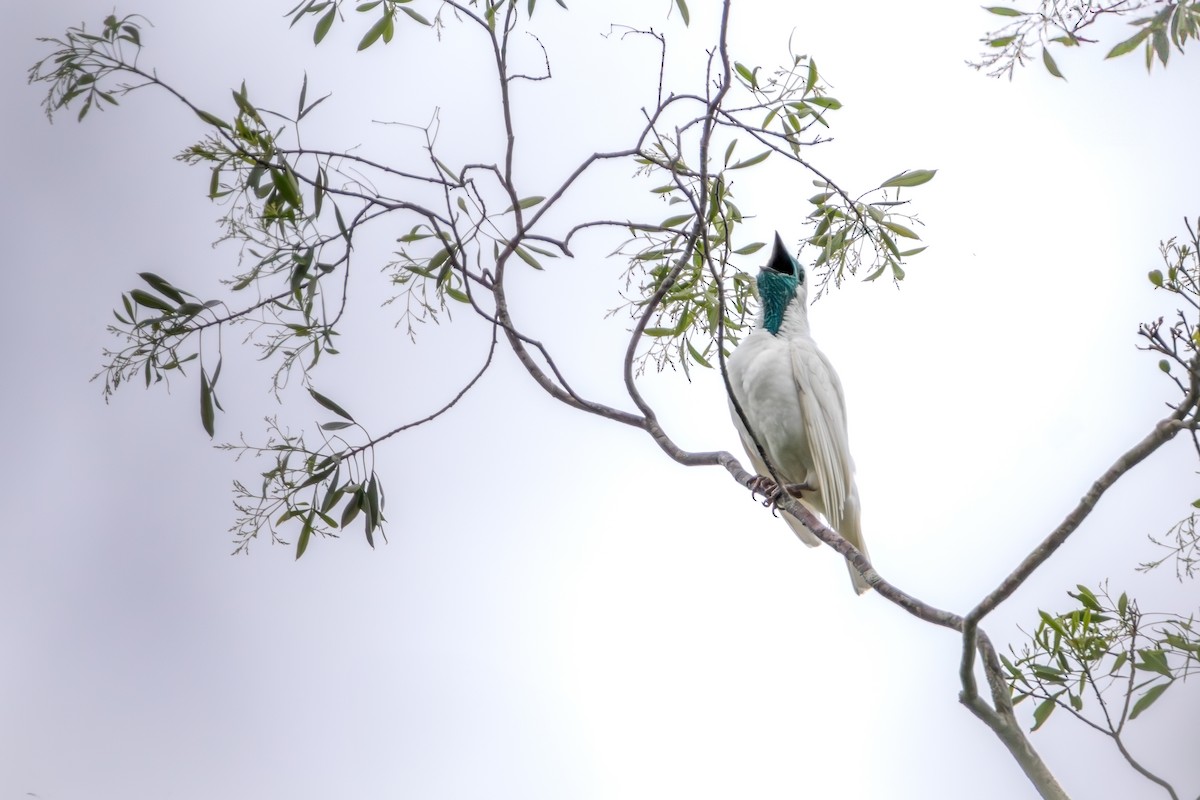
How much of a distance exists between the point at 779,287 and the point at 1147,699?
150 centimetres

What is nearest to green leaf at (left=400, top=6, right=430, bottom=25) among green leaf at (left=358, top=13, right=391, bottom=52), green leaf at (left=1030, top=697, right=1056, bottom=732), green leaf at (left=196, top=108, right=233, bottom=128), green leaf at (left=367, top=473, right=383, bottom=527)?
green leaf at (left=358, top=13, right=391, bottom=52)

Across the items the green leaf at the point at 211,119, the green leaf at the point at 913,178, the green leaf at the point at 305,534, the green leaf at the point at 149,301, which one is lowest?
the green leaf at the point at 305,534

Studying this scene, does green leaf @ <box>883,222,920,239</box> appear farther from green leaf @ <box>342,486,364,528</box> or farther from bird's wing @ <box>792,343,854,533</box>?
green leaf @ <box>342,486,364,528</box>

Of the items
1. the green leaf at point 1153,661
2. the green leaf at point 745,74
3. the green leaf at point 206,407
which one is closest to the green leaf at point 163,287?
the green leaf at point 206,407

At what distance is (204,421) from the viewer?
2.04 metres

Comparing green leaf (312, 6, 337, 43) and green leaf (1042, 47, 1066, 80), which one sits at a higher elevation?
green leaf (1042, 47, 1066, 80)

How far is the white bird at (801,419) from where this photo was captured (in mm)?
2576

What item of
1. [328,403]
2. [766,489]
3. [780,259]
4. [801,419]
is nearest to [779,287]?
[780,259]

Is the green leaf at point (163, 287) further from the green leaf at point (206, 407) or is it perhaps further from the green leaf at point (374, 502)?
the green leaf at point (374, 502)

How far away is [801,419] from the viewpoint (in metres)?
2.57

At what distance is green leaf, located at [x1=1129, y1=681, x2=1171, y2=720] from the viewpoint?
Answer: 1652 mm

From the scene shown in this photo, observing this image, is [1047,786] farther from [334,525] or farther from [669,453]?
[334,525]

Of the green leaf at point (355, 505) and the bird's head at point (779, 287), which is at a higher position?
the bird's head at point (779, 287)

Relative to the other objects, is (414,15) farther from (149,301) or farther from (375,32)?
(149,301)
